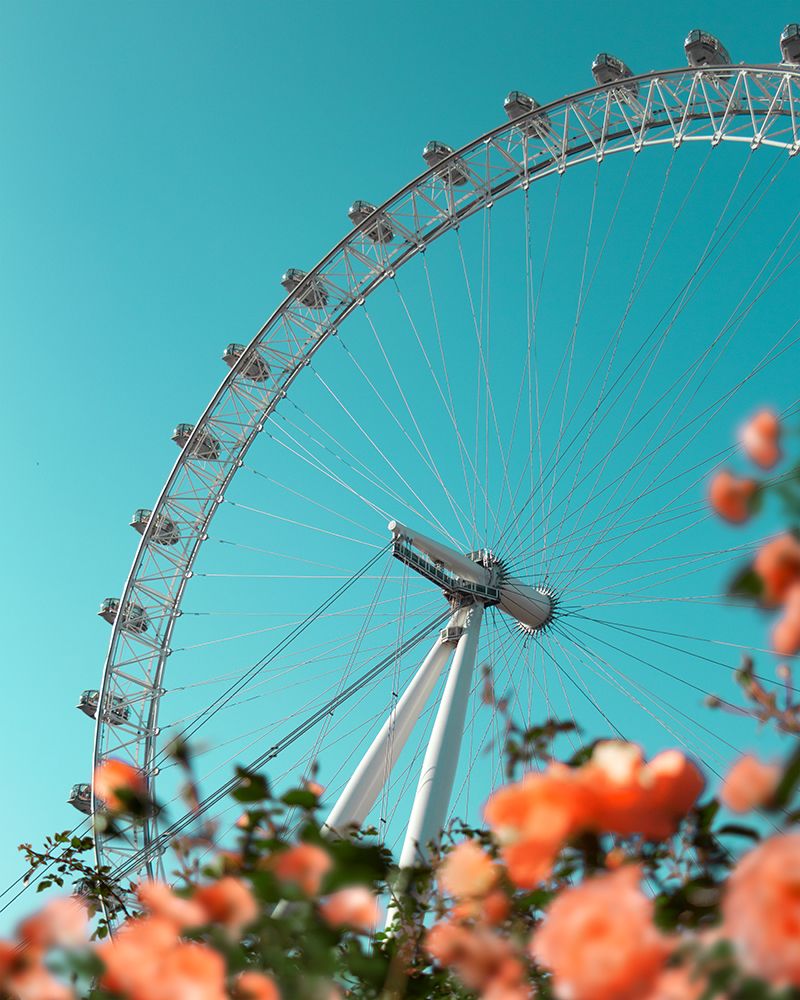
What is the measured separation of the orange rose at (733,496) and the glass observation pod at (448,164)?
Result: 1711cm

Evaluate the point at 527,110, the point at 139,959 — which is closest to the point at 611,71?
the point at 527,110

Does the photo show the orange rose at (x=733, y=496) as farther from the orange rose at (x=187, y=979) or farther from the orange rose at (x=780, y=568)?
the orange rose at (x=187, y=979)

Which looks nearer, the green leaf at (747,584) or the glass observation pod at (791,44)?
the green leaf at (747,584)

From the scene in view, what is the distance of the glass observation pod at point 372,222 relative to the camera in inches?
706

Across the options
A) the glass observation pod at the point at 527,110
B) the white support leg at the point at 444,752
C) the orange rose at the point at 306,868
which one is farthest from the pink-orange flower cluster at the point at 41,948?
the glass observation pod at the point at 527,110

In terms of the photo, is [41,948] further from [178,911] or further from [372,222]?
[372,222]

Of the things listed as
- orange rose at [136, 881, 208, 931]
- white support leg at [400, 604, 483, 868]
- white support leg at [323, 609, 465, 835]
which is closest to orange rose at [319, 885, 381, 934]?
orange rose at [136, 881, 208, 931]

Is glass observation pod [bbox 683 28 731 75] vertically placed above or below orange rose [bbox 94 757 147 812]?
above

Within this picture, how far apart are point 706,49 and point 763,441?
1542cm

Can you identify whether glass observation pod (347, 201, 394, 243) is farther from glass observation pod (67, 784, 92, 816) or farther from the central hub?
glass observation pod (67, 784, 92, 816)

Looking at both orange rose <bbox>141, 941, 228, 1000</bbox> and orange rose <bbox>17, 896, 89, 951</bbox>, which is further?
orange rose <bbox>17, 896, 89, 951</bbox>

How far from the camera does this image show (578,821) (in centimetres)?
110

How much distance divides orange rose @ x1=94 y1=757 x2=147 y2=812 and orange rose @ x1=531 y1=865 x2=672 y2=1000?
33.8 inches

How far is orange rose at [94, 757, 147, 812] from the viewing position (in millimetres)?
1590
